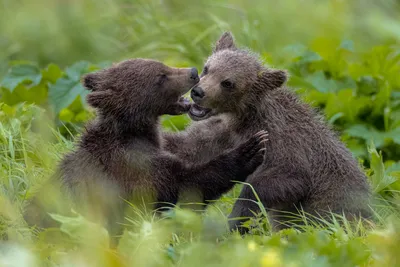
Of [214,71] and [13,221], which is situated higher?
[214,71]

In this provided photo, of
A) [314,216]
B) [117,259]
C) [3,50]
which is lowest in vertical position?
[3,50]

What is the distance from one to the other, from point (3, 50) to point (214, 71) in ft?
17.2

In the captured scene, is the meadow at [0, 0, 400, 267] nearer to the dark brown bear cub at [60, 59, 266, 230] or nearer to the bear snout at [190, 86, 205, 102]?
the dark brown bear cub at [60, 59, 266, 230]

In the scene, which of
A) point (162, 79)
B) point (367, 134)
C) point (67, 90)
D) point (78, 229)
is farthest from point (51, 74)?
point (78, 229)

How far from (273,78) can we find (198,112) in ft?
2.32

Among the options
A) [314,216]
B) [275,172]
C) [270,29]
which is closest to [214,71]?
[275,172]

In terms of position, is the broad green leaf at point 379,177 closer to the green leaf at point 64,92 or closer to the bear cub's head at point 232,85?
the bear cub's head at point 232,85

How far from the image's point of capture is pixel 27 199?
22.1 ft

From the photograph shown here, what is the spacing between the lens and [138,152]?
6.81 metres

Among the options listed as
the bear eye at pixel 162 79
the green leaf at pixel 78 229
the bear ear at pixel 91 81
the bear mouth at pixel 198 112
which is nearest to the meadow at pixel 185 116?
the green leaf at pixel 78 229

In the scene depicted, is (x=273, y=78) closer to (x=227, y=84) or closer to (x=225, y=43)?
(x=227, y=84)

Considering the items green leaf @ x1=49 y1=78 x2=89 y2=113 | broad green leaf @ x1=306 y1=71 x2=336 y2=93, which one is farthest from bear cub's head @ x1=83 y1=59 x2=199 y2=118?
broad green leaf @ x1=306 y1=71 x2=336 y2=93

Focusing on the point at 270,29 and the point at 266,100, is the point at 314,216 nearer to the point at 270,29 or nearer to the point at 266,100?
the point at 266,100

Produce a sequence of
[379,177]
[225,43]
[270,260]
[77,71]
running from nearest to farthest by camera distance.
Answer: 1. [270,260]
2. [379,177]
3. [225,43]
4. [77,71]
